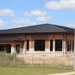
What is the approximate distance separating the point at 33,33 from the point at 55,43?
5.22 metres

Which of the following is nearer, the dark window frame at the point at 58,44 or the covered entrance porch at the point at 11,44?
the dark window frame at the point at 58,44

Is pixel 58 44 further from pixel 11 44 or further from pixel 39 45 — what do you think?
pixel 11 44

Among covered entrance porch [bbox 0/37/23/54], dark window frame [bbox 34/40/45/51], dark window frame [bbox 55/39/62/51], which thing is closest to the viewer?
dark window frame [bbox 55/39/62/51]

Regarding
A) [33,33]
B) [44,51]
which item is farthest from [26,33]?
[44,51]

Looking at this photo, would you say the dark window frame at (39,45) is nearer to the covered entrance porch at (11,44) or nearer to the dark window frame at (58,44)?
the dark window frame at (58,44)

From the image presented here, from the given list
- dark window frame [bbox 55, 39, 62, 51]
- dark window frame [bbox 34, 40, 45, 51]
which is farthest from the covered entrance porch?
dark window frame [bbox 55, 39, 62, 51]

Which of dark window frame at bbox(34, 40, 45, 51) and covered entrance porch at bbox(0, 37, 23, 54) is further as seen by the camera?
covered entrance porch at bbox(0, 37, 23, 54)

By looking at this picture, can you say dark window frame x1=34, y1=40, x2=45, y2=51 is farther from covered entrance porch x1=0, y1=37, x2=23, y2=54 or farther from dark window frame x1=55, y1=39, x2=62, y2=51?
covered entrance porch x1=0, y1=37, x2=23, y2=54

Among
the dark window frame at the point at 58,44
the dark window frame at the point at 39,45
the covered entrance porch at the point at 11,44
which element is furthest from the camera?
the covered entrance porch at the point at 11,44

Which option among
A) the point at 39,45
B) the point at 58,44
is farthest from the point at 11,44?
the point at 58,44

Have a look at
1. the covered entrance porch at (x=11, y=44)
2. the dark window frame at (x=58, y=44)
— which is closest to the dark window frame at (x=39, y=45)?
the dark window frame at (x=58, y=44)

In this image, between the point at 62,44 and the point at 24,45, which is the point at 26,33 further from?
the point at 62,44

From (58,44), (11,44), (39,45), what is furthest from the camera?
(11,44)

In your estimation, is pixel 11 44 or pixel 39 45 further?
pixel 11 44
